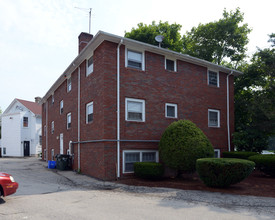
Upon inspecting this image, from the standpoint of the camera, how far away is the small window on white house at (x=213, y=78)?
1750 centimetres

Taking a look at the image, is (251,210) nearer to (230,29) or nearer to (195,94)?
(195,94)

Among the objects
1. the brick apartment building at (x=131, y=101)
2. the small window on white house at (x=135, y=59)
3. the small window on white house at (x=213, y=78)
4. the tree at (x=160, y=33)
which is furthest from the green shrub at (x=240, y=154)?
the tree at (x=160, y=33)

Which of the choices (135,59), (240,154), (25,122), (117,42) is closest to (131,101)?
(135,59)

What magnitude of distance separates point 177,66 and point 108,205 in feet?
34.0

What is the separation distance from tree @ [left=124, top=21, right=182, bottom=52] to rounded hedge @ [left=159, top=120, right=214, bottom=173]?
17.6 meters

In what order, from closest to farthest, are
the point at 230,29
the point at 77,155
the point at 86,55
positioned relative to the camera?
the point at 86,55 < the point at 77,155 < the point at 230,29

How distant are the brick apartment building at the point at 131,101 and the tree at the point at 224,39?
636 centimetres

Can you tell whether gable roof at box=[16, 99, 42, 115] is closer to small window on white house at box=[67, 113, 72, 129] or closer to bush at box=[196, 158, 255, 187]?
small window on white house at box=[67, 113, 72, 129]

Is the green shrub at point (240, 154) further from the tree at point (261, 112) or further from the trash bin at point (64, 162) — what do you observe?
the trash bin at point (64, 162)

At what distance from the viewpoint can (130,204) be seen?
7598mm

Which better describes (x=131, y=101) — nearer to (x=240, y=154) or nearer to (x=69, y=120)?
(x=69, y=120)

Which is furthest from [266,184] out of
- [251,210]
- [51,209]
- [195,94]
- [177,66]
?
[51,209]

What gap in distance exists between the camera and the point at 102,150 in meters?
12.3

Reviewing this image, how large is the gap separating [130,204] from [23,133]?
33.9 meters
